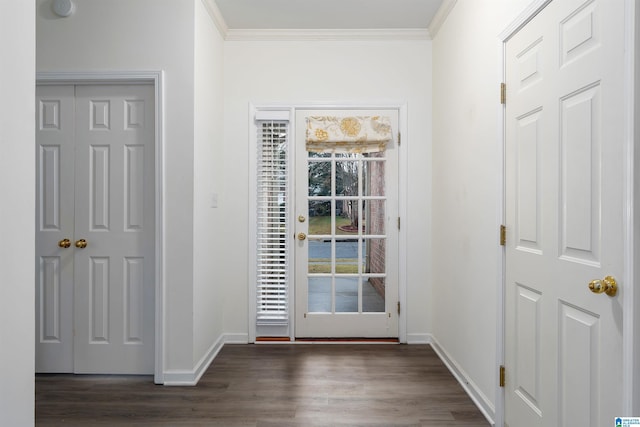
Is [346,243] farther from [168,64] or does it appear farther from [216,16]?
[216,16]

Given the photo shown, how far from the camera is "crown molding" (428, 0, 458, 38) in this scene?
299cm

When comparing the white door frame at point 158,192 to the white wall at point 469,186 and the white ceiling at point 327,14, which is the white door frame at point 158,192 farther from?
the white wall at point 469,186

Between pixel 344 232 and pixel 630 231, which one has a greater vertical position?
pixel 630 231

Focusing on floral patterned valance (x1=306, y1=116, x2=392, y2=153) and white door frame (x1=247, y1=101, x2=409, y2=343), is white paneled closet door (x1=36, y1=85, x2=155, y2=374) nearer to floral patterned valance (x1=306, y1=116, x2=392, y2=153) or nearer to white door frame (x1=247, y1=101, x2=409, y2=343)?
white door frame (x1=247, y1=101, x2=409, y2=343)

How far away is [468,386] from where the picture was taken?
8.51ft

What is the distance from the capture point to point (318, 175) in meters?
3.61

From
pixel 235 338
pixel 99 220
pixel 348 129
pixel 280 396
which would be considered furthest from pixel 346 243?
pixel 99 220

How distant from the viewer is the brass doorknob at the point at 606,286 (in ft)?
4.22

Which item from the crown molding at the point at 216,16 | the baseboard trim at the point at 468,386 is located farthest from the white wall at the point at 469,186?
the crown molding at the point at 216,16

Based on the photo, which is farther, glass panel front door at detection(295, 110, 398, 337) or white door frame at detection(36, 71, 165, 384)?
glass panel front door at detection(295, 110, 398, 337)

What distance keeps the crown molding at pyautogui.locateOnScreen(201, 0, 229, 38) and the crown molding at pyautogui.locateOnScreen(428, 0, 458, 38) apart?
1738mm

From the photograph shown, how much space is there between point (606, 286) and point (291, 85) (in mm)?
2890

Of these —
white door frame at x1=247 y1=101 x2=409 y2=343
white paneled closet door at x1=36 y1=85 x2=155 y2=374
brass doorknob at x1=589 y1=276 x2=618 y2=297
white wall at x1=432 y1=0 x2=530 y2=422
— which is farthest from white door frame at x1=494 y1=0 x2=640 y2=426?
white paneled closet door at x1=36 y1=85 x2=155 y2=374

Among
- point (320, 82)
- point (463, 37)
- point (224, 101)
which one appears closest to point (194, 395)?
point (224, 101)
